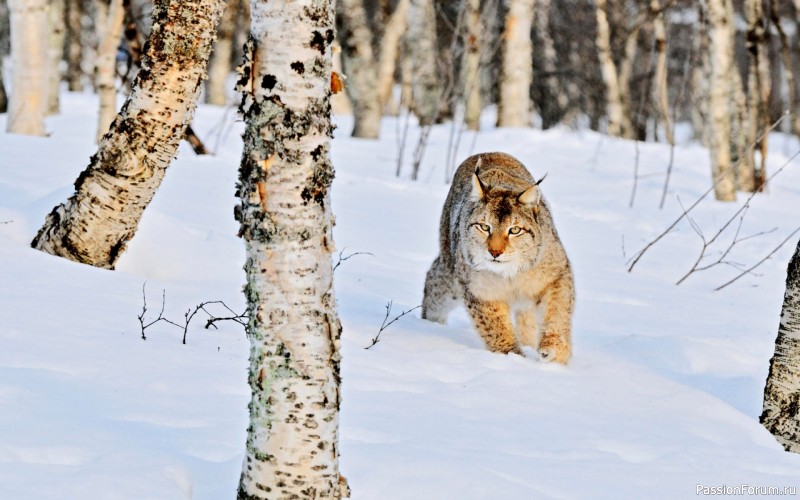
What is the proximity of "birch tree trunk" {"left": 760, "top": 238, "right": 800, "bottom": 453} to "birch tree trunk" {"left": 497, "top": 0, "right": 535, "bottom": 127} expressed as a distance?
1090 cm

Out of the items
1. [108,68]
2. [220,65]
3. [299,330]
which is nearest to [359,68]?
[108,68]

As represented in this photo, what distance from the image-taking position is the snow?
113 inches

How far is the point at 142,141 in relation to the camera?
4.68 m

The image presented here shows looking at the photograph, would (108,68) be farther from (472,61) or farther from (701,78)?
(701,78)

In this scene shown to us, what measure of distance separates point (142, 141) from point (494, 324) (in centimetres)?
197

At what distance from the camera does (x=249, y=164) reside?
2.45m

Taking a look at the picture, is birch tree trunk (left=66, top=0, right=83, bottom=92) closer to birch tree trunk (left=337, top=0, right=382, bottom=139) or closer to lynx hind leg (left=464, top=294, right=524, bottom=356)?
birch tree trunk (left=337, top=0, right=382, bottom=139)

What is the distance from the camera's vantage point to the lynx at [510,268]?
485 centimetres

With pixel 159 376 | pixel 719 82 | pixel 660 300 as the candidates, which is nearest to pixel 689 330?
pixel 660 300

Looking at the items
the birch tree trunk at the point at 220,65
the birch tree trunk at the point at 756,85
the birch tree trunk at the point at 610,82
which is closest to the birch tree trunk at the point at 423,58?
the birch tree trunk at the point at 610,82

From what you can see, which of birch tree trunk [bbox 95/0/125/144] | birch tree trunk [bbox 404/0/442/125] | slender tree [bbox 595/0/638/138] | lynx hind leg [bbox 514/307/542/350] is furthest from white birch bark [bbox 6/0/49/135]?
slender tree [bbox 595/0/638/138]

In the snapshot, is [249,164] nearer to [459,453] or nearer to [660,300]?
[459,453]

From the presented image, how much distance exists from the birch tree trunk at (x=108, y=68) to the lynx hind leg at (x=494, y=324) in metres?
5.23

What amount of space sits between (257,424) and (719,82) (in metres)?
9.26
